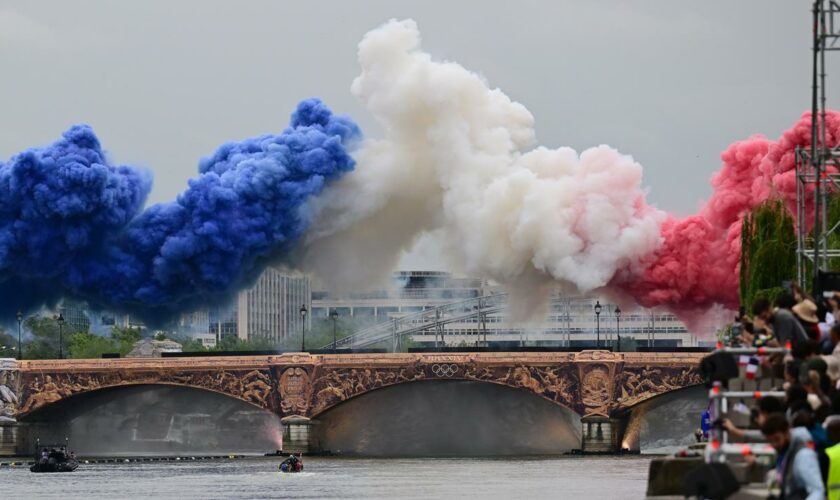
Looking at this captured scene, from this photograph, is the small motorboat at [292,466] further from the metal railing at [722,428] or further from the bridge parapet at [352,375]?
the metal railing at [722,428]

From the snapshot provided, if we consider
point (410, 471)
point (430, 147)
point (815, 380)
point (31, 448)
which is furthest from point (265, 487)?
point (815, 380)

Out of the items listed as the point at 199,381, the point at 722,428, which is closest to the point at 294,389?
the point at 199,381

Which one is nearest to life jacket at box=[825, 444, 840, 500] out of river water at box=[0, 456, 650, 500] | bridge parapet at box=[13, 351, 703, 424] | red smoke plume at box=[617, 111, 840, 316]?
river water at box=[0, 456, 650, 500]

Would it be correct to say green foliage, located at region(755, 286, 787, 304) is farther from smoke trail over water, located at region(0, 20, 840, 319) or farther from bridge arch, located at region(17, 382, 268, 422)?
bridge arch, located at region(17, 382, 268, 422)

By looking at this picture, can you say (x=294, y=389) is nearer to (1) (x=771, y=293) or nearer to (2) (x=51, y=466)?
(2) (x=51, y=466)

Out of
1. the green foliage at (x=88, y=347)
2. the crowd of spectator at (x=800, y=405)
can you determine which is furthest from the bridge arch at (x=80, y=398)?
the crowd of spectator at (x=800, y=405)

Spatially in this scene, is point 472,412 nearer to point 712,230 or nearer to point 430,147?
point 430,147
